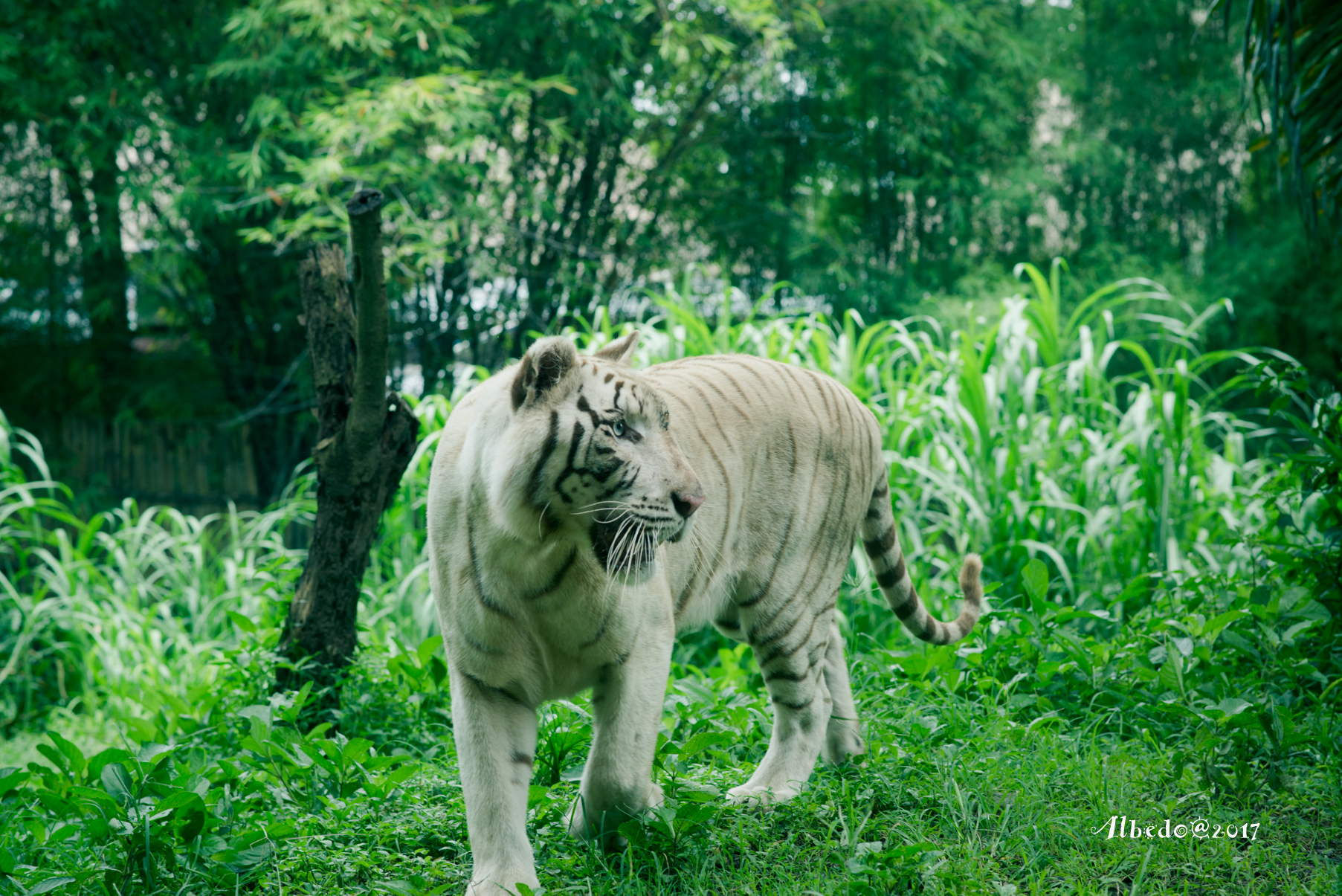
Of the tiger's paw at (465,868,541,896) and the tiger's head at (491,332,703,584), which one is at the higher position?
the tiger's head at (491,332,703,584)

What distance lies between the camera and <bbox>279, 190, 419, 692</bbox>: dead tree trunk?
327 centimetres

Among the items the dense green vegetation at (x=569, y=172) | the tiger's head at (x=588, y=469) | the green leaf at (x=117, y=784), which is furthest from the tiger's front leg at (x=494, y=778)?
the dense green vegetation at (x=569, y=172)

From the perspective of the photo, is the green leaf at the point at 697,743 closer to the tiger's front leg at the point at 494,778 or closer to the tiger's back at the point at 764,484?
the tiger's back at the point at 764,484

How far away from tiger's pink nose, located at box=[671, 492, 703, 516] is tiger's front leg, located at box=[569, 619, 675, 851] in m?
0.35

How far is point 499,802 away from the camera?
2.06 m

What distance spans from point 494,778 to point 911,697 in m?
1.72

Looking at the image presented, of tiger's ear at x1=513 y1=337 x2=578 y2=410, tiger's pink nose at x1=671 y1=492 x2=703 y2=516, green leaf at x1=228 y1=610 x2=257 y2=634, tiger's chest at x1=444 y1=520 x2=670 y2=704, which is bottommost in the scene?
green leaf at x1=228 y1=610 x2=257 y2=634

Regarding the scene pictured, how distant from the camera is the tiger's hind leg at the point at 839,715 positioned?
9.34 feet

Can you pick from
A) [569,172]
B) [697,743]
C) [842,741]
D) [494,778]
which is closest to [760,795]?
[697,743]

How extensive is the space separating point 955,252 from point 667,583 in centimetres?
876

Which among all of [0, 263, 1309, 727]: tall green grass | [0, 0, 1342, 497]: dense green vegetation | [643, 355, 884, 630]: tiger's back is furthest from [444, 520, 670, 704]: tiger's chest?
[0, 0, 1342, 497]: dense green vegetation

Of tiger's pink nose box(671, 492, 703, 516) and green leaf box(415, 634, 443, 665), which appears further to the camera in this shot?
green leaf box(415, 634, 443, 665)

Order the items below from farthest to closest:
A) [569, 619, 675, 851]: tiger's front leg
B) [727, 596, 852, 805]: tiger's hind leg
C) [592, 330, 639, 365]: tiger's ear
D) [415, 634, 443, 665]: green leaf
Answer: [415, 634, 443, 665]: green leaf
[727, 596, 852, 805]: tiger's hind leg
[592, 330, 639, 365]: tiger's ear
[569, 619, 675, 851]: tiger's front leg

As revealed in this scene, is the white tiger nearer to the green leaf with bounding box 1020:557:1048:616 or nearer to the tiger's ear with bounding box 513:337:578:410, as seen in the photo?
the tiger's ear with bounding box 513:337:578:410
